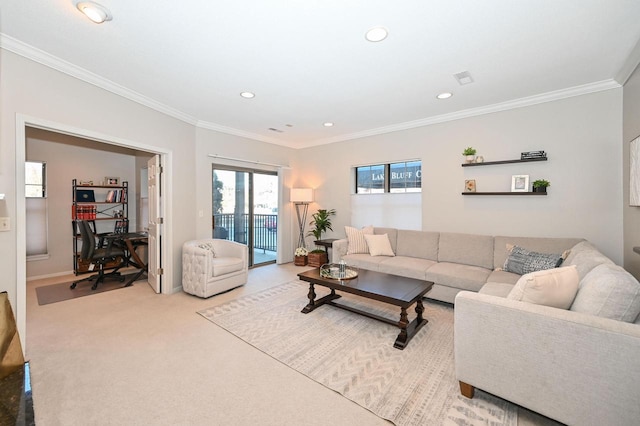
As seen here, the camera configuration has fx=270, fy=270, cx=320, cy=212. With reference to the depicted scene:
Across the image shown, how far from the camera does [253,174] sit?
5.52 metres

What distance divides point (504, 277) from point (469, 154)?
1817 mm

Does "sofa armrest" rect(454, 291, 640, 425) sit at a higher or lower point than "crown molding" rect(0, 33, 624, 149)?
lower

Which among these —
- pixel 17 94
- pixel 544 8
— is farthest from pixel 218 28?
pixel 544 8

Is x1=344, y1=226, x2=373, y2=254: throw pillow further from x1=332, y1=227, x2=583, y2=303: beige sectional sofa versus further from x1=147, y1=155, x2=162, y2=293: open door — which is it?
x1=147, y1=155, x2=162, y2=293: open door

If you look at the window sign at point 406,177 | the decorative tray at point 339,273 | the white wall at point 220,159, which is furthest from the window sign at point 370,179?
the decorative tray at point 339,273

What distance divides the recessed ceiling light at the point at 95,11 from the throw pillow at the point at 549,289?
3.40 meters

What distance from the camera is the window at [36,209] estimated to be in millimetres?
4547

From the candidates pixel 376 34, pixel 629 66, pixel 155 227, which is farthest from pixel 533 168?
pixel 155 227

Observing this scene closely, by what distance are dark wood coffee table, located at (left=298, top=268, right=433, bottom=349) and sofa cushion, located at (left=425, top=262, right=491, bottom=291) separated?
0.49 meters

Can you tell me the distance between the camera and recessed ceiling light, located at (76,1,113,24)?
1.82 metres

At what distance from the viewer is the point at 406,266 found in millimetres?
3709

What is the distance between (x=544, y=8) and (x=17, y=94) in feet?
13.8

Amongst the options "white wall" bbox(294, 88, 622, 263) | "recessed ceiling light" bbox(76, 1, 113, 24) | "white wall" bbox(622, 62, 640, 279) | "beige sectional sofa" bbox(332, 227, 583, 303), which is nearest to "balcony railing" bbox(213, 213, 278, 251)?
"beige sectional sofa" bbox(332, 227, 583, 303)

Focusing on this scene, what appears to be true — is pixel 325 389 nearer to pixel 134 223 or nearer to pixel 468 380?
pixel 468 380
